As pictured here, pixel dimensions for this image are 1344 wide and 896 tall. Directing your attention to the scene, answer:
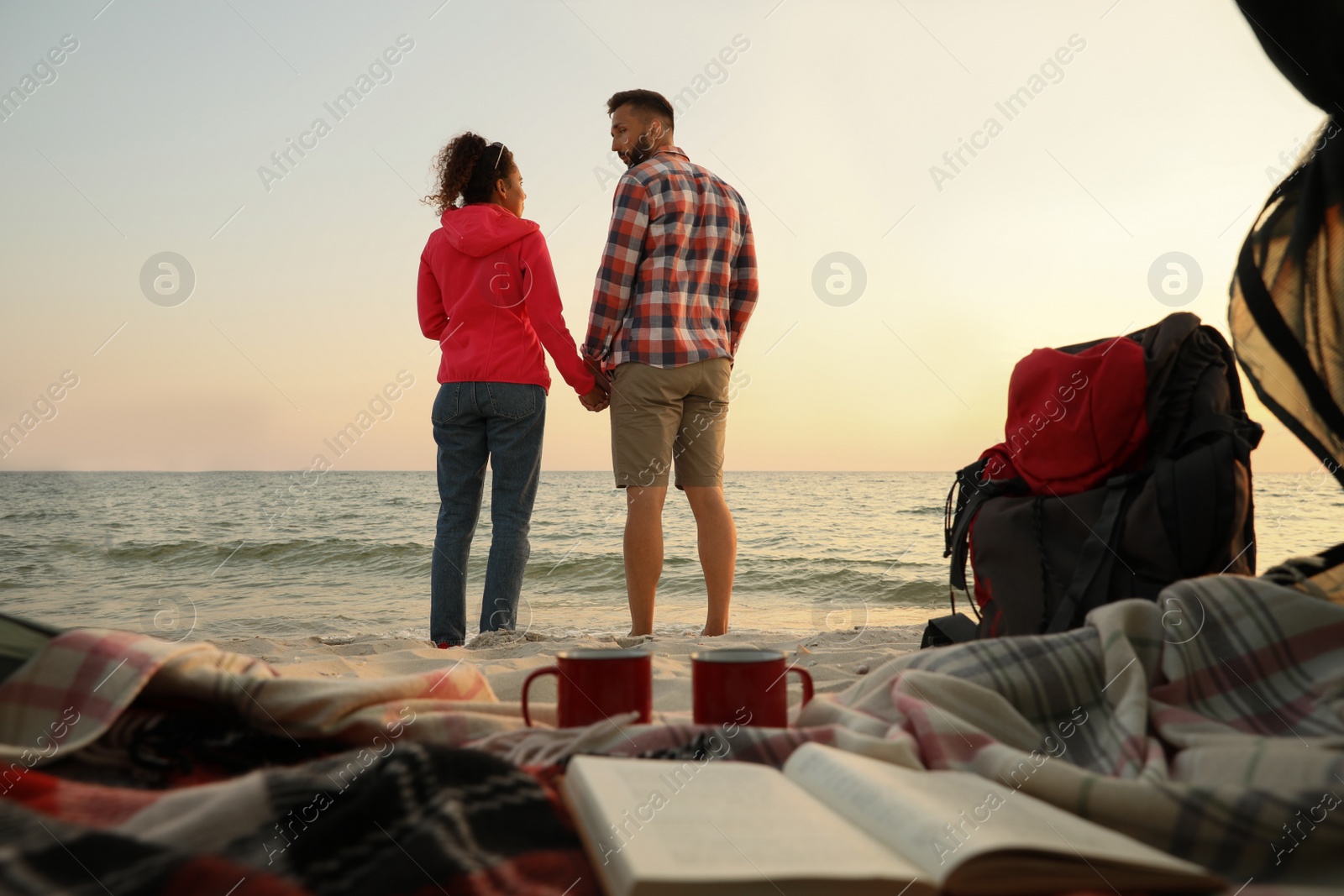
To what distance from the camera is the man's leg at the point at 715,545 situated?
3.71 m

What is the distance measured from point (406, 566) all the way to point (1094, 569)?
8.82m

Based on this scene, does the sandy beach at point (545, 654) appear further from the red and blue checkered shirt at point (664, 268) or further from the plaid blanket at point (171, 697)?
the red and blue checkered shirt at point (664, 268)

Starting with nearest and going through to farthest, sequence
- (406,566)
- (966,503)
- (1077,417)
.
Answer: (1077,417) < (966,503) < (406,566)

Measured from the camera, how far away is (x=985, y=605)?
240 cm

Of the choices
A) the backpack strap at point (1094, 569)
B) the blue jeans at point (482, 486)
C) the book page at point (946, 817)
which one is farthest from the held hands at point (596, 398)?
the book page at point (946, 817)

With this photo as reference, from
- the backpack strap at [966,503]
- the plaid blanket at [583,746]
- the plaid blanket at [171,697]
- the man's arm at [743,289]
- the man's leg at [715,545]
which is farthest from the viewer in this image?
the man's arm at [743,289]

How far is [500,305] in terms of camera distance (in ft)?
A: 12.6

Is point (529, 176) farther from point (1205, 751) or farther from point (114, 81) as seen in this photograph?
point (114, 81)

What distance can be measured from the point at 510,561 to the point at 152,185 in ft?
31.2

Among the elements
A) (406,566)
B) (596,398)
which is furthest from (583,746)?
(406,566)

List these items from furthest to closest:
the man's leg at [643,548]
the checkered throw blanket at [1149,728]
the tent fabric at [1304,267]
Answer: the man's leg at [643,548] < the tent fabric at [1304,267] < the checkered throw blanket at [1149,728]

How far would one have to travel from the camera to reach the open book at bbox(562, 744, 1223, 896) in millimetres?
641

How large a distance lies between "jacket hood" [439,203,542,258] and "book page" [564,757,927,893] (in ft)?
10.6

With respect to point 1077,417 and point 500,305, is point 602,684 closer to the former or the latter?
point 1077,417
